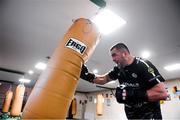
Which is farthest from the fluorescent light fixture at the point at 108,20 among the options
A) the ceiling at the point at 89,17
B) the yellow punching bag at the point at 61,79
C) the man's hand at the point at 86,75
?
the yellow punching bag at the point at 61,79

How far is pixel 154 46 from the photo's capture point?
16.0 feet

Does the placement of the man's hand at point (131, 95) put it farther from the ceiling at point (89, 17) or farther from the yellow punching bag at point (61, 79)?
the ceiling at point (89, 17)

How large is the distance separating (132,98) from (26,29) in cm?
355

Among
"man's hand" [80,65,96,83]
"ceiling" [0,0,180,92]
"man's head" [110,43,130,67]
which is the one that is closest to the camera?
"man's head" [110,43,130,67]

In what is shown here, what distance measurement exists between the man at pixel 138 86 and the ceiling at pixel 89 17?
1.37m

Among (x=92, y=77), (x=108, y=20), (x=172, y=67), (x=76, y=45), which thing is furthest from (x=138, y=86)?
(x=172, y=67)

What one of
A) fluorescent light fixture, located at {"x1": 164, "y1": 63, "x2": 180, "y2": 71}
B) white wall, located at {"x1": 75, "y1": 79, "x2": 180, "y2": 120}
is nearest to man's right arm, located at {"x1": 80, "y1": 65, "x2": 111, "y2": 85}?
fluorescent light fixture, located at {"x1": 164, "y1": 63, "x2": 180, "y2": 71}

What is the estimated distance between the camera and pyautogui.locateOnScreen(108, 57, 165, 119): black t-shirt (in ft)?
6.44

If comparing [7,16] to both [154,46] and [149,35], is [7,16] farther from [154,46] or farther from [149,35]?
[154,46]

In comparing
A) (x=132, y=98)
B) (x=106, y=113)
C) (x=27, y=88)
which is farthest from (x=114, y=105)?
(x=132, y=98)

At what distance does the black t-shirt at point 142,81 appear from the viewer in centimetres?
196

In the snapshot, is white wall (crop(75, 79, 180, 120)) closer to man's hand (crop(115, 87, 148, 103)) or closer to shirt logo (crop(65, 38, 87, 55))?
man's hand (crop(115, 87, 148, 103))

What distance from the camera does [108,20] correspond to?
357 cm

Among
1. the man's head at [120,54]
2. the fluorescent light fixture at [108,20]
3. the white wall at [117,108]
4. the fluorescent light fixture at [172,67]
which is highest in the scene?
the fluorescent light fixture at [108,20]
